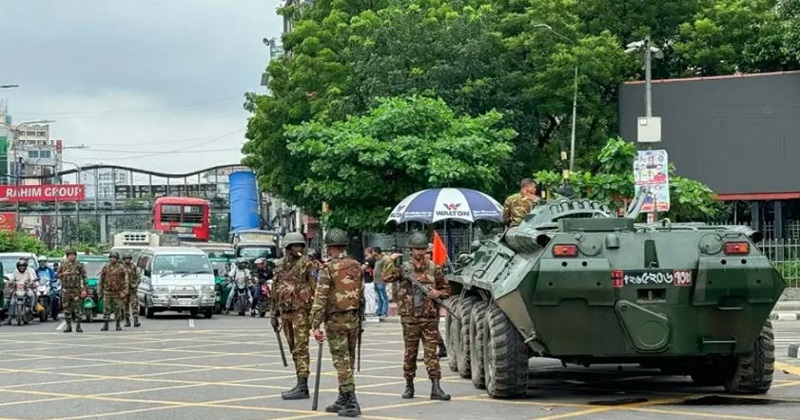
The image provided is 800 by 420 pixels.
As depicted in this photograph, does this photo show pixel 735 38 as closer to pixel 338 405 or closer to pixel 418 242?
pixel 418 242

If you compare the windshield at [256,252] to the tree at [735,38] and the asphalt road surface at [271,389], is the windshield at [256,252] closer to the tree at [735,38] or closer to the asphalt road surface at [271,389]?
the tree at [735,38]

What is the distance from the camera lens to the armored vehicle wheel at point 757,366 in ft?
41.9

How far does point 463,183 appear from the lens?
34.8 metres

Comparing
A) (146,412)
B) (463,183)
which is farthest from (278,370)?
(463,183)

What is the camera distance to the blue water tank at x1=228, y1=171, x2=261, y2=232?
240 ft

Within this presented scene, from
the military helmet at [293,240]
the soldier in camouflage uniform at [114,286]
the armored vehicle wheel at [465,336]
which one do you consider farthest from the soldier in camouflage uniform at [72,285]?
the military helmet at [293,240]

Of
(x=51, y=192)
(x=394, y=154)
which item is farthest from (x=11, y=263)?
(x=51, y=192)

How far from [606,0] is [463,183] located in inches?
346

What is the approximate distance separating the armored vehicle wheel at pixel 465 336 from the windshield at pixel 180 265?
1792cm

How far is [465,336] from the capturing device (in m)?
14.9

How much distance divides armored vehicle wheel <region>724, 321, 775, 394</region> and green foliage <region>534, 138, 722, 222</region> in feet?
53.8

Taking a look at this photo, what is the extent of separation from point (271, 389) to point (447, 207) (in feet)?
52.7

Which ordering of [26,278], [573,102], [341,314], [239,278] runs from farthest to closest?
1. [573,102]
2. [239,278]
3. [26,278]
4. [341,314]

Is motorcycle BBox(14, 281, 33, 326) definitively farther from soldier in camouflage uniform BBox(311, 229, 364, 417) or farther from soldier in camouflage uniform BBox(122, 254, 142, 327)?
soldier in camouflage uniform BBox(311, 229, 364, 417)
